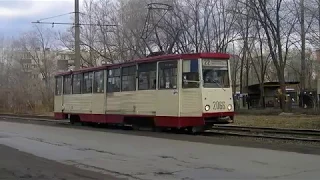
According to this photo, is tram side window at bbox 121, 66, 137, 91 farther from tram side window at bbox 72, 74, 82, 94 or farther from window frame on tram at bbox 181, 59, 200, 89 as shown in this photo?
tram side window at bbox 72, 74, 82, 94

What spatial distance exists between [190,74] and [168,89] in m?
1.19

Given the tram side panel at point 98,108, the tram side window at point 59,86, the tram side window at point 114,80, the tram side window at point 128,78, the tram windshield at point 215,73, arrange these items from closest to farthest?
the tram windshield at point 215,73, the tram side window at point 128,78, the tram side window at point 114,80, the tram side panel at point 98,108, the tram side window at point 59,86

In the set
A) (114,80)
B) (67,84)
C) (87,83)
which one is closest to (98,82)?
(87,83)

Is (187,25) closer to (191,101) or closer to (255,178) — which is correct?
(191,101)

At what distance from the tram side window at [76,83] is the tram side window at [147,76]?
6730 millimetres

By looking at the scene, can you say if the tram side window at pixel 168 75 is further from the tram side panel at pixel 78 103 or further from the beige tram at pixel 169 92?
the tram side panel at pixel 78 103

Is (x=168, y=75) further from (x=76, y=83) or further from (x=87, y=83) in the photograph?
(x=76, y=83)

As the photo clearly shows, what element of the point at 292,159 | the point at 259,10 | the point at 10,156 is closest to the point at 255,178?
the point at 292,159

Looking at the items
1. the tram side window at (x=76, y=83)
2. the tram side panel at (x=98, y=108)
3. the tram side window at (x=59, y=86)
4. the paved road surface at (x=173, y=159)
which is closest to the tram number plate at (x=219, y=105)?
the paved road surface at (x=173, y=159)

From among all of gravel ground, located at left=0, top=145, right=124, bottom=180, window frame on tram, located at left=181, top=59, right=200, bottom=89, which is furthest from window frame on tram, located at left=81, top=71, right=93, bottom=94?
gravel ground, located at left=0, top=145, right=124, bottom=180

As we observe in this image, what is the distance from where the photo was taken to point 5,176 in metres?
9.89

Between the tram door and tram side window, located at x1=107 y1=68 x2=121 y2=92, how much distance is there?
11.6 ft

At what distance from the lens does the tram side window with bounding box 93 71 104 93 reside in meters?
24.3

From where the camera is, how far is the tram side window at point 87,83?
2554 cm
